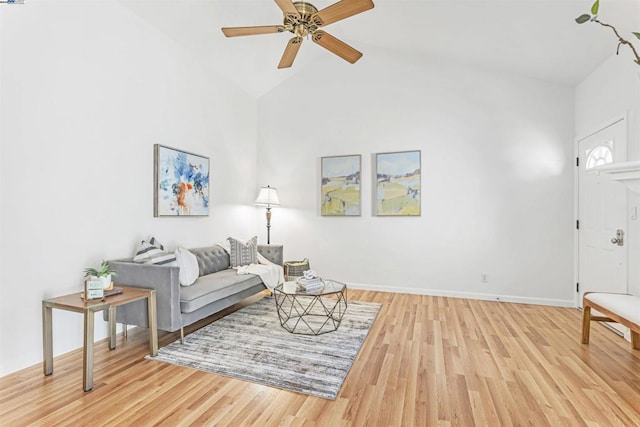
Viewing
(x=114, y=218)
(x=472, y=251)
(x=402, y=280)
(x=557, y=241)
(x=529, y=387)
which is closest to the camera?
(x=529, y=387)

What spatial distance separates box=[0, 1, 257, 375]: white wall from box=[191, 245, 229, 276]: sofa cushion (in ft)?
A: 1.02

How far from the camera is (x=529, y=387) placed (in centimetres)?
215

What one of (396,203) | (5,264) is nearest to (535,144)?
(396,203)

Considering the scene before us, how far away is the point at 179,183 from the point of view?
3.95 meters

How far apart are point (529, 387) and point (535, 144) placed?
3269 millimetres

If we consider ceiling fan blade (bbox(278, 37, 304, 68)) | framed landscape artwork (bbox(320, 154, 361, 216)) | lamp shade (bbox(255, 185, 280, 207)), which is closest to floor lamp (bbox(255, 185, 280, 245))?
lamp shade (bbox(255, 185, 280, 207))

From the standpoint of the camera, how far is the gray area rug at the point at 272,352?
2266 millimetres

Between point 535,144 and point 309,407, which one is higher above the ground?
point 535,144

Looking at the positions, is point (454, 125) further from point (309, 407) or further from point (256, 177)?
point (309, 407)

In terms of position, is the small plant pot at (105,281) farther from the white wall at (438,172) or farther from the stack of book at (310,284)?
the white wall at (438,172)

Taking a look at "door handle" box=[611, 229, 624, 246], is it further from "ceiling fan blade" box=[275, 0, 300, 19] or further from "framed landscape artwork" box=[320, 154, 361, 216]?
"ceiling fan blade" box=[275, 0, 300, 19]

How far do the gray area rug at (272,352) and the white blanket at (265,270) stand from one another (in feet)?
1.71

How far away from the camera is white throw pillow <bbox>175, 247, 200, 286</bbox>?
10.3 feet

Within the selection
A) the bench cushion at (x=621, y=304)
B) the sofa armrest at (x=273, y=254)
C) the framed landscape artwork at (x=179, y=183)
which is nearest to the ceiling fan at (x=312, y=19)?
the framed landscape artwork at (x=179, y=183)
